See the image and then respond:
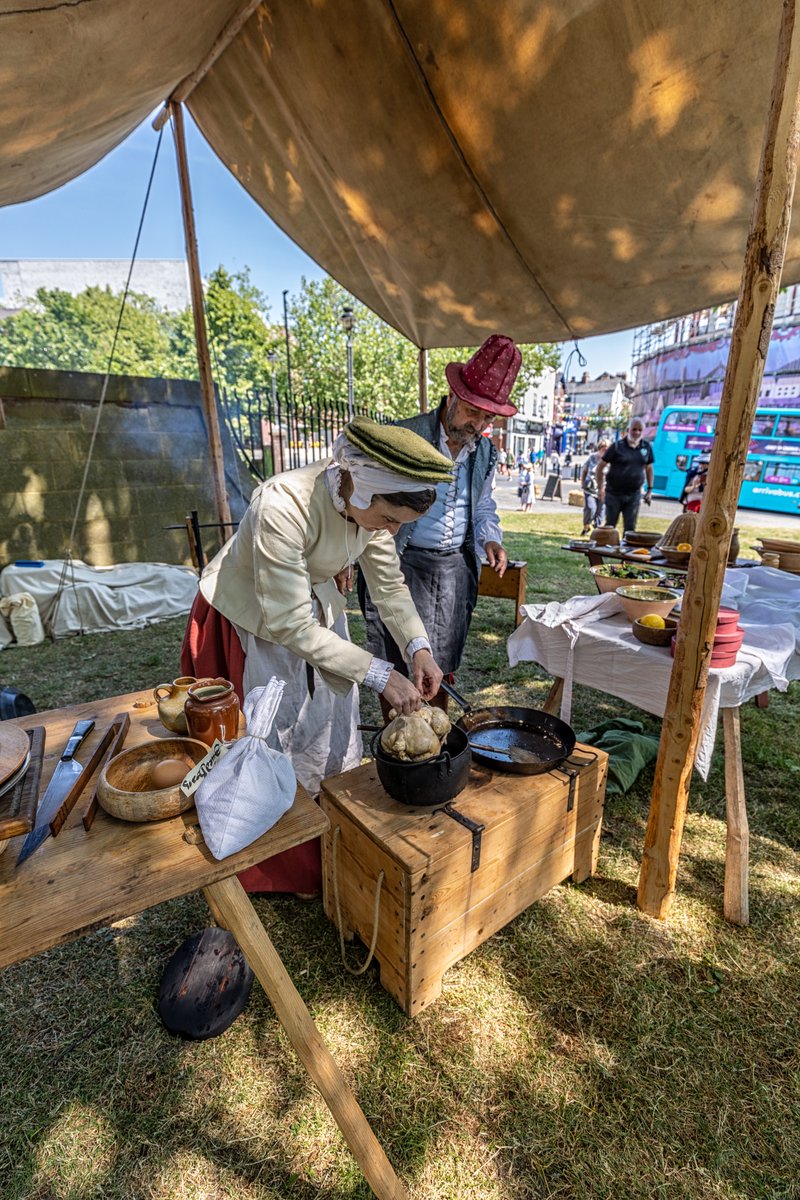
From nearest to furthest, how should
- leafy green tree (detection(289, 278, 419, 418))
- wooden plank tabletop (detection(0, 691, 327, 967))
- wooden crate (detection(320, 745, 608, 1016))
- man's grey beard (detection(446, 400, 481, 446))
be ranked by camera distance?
wooden plank tabletop (detection(0, 691, 327, 967)), wooden crate (detection(320, 745, 608, 1016)), man's grey beard (detection(446, 400, 481, 446)), leafy green tree (detection(289, 278, 419, 418))

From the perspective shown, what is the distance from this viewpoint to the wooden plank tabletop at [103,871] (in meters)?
0.92

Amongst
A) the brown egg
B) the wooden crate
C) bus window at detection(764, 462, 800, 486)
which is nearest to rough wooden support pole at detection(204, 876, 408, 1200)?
the brown egg

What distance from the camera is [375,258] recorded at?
374 cm

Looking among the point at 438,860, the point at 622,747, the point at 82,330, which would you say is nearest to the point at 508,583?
the point at 622,747

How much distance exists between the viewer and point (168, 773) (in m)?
1.26

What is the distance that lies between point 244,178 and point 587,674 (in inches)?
151

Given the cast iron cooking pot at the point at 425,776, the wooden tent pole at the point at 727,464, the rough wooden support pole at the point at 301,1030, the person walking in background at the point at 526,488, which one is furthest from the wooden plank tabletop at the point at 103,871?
the person walking in background at the point at 526,488

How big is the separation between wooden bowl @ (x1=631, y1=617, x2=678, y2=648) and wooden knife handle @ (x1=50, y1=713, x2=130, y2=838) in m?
2.20

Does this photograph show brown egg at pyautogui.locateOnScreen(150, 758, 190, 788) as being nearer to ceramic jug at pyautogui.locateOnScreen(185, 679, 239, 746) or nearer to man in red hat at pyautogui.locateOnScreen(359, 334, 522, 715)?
ceramic jug at pyautogui.locateOnScreen(185, 679, 239, 746)

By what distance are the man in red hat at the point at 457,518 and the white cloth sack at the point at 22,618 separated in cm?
429

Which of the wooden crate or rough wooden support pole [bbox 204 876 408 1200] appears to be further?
the wooden crate

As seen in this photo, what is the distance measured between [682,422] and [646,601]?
18.7 meters

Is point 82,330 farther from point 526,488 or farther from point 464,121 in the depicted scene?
point 464,121

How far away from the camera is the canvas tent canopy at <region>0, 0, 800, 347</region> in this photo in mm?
1999
